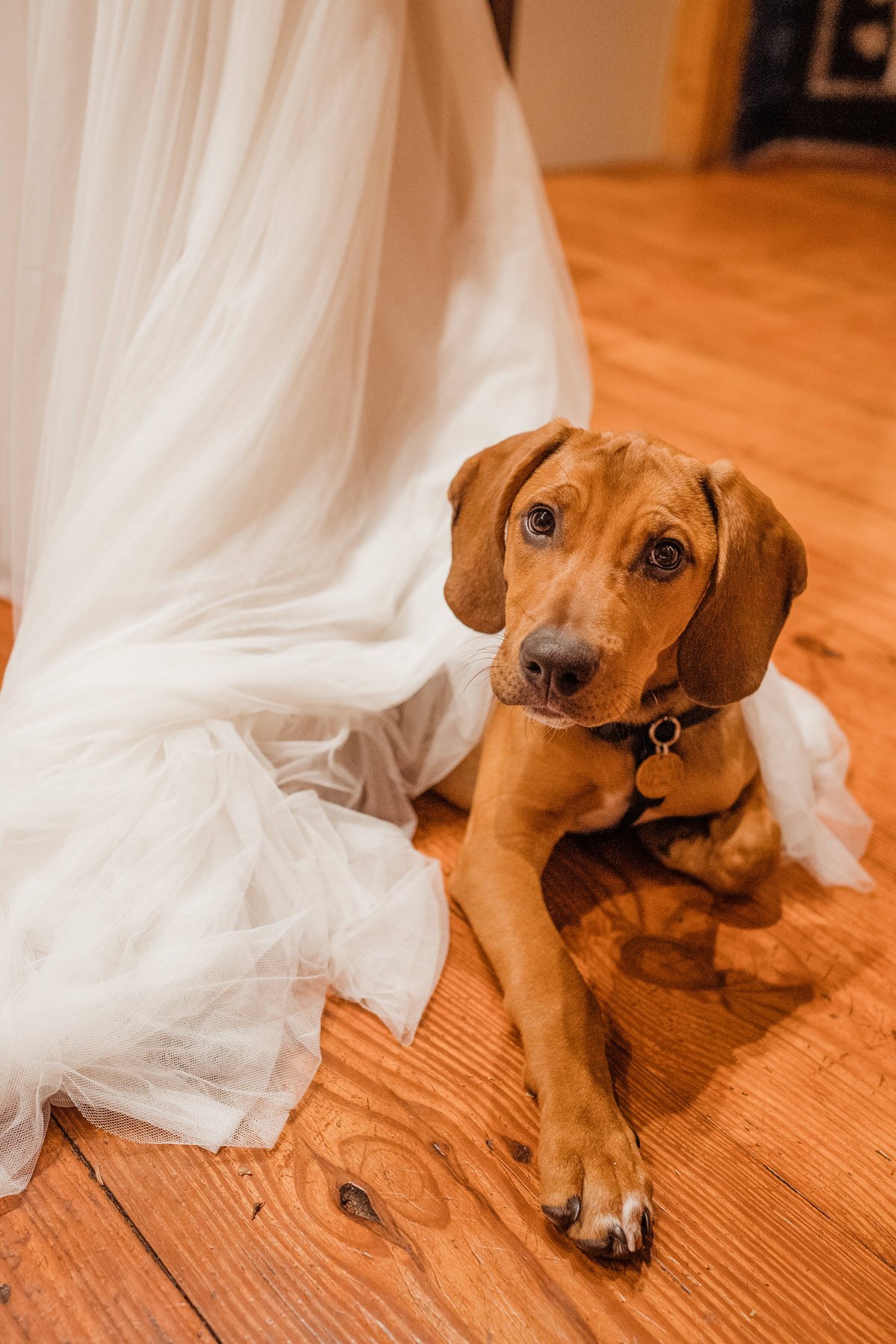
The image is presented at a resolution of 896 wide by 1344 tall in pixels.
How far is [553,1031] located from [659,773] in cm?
45

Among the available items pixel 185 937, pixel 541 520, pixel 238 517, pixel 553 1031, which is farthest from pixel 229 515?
pixel 553 1031

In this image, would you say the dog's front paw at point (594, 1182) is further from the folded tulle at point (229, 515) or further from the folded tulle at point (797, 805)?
the folded tulle at point (797, 805)

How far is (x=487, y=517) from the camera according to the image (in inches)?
68.8

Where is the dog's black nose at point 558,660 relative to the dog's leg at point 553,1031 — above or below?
above

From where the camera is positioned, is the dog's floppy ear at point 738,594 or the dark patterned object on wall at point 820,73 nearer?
the dog's floppy ear at point 738,594

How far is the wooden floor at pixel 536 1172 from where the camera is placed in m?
1.32

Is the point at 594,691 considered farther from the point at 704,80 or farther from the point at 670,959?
the point at 704,80

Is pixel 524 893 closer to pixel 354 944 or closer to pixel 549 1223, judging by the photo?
pixel 354 944

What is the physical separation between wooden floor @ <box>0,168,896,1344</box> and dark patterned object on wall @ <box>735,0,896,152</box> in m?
7.44

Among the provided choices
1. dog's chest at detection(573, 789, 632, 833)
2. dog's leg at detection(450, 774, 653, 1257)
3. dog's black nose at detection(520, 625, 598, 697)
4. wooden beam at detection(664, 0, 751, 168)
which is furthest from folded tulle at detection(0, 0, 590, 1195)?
wooden beam at detection(664, 0, 751, 168)

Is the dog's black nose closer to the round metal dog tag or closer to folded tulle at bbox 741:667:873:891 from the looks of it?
the round metal dog tag

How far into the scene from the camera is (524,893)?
1733mm

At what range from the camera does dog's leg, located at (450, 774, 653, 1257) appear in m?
1.38

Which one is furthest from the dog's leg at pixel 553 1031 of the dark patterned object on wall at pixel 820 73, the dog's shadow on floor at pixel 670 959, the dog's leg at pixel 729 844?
the dark patterned object on wall at pixel 820 73
